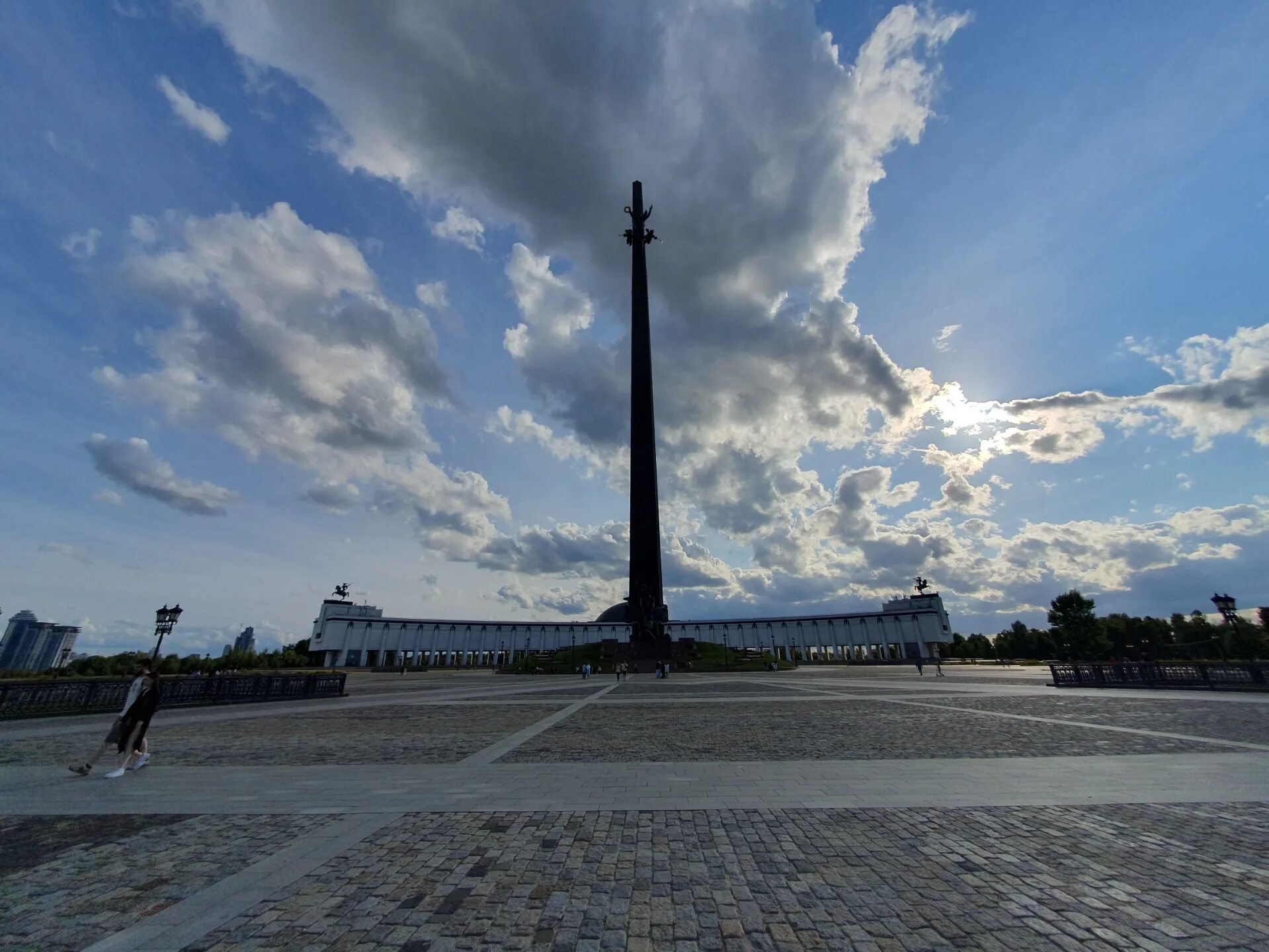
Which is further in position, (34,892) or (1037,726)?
(1037,726)

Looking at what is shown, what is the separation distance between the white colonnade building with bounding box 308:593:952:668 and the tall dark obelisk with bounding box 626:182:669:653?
46.2m

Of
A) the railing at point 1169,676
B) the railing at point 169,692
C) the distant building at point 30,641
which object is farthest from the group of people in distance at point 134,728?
the distant building at point 30,641

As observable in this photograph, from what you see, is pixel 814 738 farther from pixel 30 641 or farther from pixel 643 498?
pixel 30 641

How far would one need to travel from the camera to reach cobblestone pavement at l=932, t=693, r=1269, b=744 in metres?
12.5

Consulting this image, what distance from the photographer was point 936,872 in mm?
4961

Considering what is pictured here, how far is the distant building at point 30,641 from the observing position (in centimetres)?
14350

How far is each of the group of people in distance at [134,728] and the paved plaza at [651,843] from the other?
386 mm

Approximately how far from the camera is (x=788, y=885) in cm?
473

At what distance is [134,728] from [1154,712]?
25.9 m

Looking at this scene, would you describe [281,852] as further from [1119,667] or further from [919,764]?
[1119,667]

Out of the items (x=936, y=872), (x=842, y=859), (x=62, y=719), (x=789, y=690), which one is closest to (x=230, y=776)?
A: (x=842, y=859)

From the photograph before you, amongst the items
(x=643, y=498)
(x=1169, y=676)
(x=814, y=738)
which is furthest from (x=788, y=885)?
(x=643, y=498)

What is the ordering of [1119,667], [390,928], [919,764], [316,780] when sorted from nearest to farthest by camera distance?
[390,928]
[316,780]
[919,764]
[1119,667]

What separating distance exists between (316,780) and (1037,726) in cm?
1625
